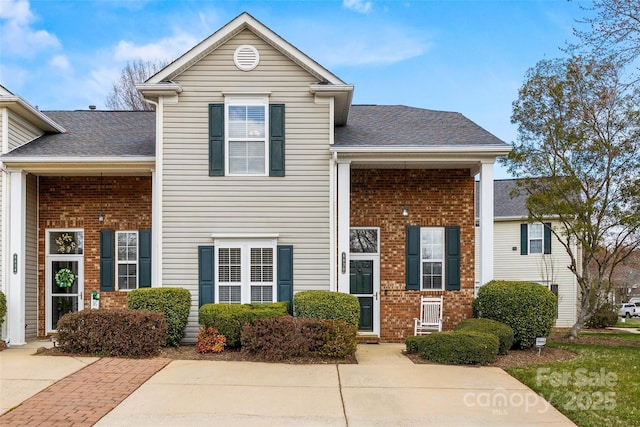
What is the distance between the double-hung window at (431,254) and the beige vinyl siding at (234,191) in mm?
2610

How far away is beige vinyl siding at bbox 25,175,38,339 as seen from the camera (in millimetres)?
12672

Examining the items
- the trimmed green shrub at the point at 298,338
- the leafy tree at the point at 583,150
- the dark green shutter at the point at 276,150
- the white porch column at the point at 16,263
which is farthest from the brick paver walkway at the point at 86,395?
the leafy tree at the point at 583,150

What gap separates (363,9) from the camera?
13891 millimetres

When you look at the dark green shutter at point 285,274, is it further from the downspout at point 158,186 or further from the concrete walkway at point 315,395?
the downspout at point 158,186

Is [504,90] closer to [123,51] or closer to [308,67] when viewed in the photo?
[308,67]

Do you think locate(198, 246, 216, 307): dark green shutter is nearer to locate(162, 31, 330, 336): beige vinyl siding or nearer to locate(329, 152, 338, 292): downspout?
locate(162, 31, 330, 336): beige vinyl siding

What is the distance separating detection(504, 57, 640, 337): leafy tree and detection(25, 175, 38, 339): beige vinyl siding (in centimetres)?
1109

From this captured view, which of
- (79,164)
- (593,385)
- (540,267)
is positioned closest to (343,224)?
(593,385)

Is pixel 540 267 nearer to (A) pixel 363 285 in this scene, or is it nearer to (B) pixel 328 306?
(A) pixel 363 285

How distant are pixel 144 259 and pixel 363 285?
4951mm

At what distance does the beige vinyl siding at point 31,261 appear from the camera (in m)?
12.7

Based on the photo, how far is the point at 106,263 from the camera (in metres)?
13.2

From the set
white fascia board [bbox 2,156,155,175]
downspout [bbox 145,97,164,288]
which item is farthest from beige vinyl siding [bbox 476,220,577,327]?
white fascia board [bbox 2,156,155,175]

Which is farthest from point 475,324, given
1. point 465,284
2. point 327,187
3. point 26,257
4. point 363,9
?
point 26,257
